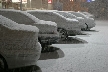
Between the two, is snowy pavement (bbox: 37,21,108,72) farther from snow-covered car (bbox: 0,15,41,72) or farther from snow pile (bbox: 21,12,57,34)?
snow pile (bbox: 21,12,57,34)

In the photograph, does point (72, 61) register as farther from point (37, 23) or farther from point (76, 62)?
point (37, 23)

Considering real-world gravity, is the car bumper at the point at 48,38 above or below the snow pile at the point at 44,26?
below

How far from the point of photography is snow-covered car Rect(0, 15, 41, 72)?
6688 millimetres

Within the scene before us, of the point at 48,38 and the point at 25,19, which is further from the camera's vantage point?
the point at 48,38

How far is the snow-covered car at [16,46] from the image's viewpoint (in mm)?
6688

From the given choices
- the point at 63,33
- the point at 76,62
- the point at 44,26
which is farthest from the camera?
the point at 63,33

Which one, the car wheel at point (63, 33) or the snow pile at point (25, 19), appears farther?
the car wheel at point (63, 33)

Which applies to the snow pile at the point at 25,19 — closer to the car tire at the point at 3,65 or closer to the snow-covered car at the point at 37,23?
the snow-covered car at the point at 37,23

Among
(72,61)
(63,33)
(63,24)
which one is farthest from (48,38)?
(63,24)

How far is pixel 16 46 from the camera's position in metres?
6.81

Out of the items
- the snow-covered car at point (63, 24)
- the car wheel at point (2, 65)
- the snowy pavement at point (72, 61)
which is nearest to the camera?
the car wheel at point (2, 65)

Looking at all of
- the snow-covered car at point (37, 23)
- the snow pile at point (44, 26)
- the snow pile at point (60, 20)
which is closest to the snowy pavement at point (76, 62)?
the snow-covered car at point (37, 23)

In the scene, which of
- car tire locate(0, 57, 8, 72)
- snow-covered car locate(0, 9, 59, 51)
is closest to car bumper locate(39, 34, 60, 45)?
snow-covered car locate(0, 9, 59, 51)

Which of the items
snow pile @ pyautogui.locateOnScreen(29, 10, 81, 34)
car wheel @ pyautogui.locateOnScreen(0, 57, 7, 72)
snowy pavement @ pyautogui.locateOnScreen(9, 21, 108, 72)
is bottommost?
snowy pavement @ pyautogui.locateOnScreen(9, 21, 108, 72)
